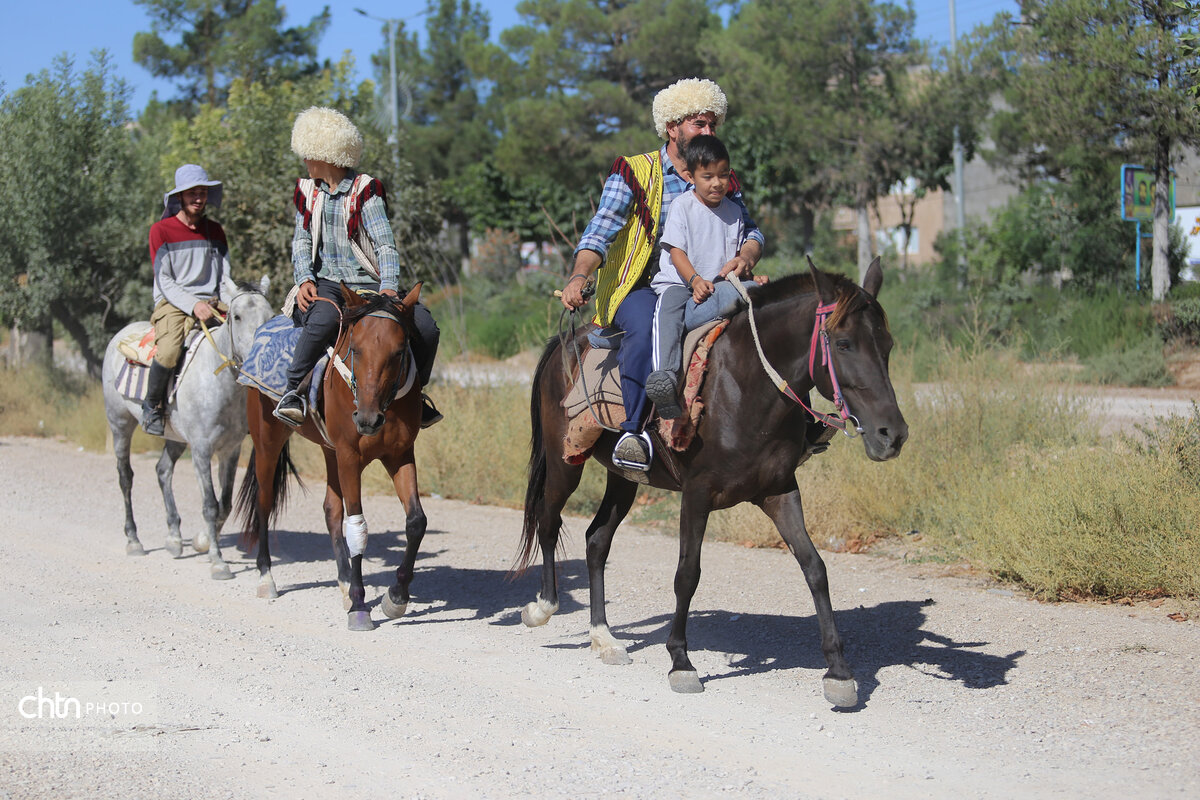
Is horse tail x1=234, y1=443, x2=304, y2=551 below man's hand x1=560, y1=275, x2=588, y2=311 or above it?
below

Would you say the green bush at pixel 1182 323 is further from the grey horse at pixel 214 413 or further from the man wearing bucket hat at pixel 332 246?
the grey horse at pixel 214 413

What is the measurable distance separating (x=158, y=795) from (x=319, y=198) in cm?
465

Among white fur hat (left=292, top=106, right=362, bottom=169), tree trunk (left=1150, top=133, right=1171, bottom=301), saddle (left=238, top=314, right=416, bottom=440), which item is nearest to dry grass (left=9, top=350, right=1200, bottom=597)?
saddle (left=238, top=314, right=416, bottom=440)

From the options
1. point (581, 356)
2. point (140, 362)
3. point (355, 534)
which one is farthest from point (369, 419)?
point (140, 362)

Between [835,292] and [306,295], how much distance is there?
4027mm

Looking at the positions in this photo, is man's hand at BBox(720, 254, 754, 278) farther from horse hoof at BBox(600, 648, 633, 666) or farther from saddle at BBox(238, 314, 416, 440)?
saddle at BBox(238, 314, 416, 440)

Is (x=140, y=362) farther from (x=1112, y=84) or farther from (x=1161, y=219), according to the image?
(x=1161, y=219)

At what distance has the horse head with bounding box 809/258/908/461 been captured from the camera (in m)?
5.19

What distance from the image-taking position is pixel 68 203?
62.0 ft

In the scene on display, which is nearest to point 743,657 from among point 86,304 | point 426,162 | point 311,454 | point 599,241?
point 599,241

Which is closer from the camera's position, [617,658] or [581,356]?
[617,658]

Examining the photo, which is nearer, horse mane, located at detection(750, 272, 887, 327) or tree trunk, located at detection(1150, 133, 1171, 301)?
horse mane, located at detection(750, 272, 887, 327)

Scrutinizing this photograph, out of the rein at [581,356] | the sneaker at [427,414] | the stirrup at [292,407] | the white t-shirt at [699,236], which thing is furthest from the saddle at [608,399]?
the stirrup at [292,407]

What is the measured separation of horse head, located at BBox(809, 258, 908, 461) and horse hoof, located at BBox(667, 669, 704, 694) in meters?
1.56
